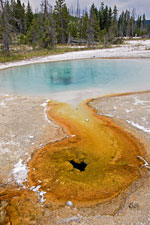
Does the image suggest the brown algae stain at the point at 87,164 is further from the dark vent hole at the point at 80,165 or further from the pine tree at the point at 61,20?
the pine tree at the point at 61,20

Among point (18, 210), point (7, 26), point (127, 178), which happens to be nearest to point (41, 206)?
point (18, 210)

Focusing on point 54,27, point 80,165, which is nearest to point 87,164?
point 80,165

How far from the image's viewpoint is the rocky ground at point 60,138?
4379 millimetres

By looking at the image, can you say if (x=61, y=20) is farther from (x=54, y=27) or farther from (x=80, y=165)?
(x=80, y=165)

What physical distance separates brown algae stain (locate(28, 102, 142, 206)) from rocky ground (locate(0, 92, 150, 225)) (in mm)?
267

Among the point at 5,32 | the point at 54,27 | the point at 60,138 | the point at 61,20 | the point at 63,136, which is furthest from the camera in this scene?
the point at 61,20

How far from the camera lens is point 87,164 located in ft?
20.5

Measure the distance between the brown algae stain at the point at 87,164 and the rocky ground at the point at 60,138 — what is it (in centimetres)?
27

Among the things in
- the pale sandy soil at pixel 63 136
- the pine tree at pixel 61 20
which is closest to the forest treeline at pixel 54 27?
the pine tree at pixel 61 20

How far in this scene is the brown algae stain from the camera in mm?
5129

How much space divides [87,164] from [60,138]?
6.25 ft

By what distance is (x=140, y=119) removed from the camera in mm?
8812

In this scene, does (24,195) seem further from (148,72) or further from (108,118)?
(148,72)

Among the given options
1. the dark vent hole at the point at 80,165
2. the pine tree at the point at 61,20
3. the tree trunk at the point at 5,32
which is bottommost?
the dark vent hole at the point at 80,165
